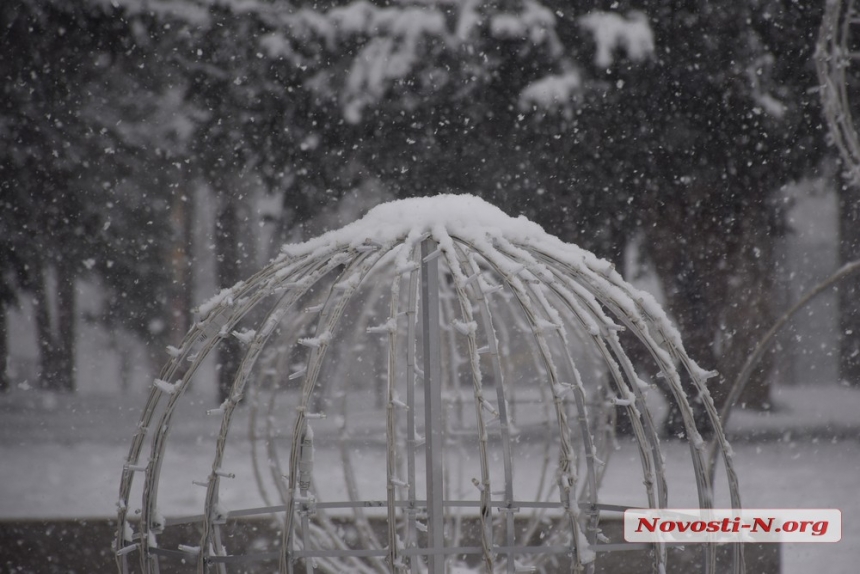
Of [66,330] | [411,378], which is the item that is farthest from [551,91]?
[411,378]

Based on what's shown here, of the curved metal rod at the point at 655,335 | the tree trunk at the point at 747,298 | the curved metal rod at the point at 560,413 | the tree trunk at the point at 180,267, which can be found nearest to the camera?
the curved metal rod at the point at 560,413

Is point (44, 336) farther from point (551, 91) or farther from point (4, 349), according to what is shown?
point (551, 91)

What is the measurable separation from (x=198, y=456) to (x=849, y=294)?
3.58m

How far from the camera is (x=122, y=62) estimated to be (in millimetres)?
4422

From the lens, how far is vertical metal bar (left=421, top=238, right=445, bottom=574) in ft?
3.59

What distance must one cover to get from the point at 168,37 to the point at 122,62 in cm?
27

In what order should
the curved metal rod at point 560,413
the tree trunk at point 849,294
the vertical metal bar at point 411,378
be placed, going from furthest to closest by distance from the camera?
the tree trunk at point 849,294, the vertical metal bar at point 411,378, the curved metal rod at point 560,413

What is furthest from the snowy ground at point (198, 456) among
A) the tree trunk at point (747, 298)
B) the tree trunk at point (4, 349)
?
the tree trunk at point (747, 298)

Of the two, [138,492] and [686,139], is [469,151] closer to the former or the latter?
[686,139]

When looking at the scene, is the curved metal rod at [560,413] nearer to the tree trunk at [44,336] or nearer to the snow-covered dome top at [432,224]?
the snow-covered dome top at [432,224]

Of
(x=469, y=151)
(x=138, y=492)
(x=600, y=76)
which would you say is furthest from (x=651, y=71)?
(x=138, y=492)

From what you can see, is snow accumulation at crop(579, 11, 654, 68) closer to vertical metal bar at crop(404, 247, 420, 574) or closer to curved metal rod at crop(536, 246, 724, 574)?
vertical metal bar at crop(404, 247, 420, 574)

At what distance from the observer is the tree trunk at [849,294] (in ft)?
15.1

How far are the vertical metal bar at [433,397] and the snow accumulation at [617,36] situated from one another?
333cm
